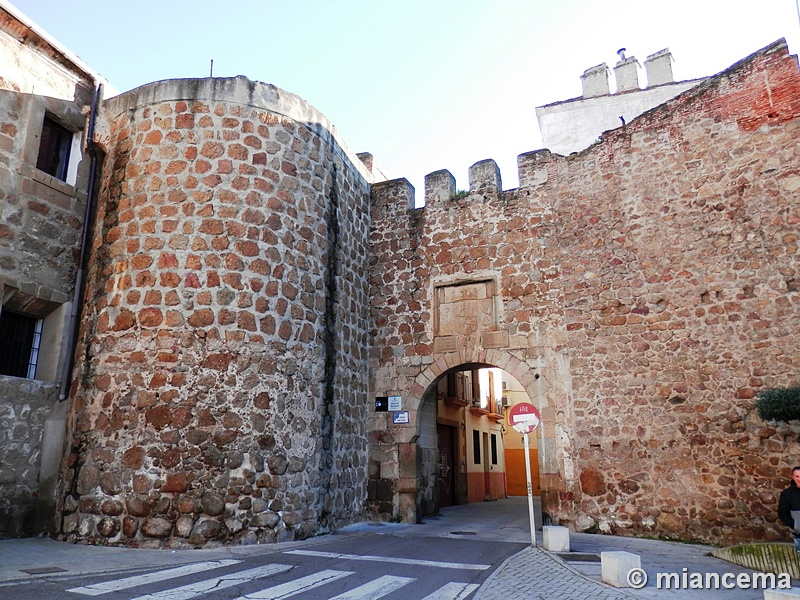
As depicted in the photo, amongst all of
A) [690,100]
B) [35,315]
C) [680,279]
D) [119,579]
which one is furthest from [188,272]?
[690,100]

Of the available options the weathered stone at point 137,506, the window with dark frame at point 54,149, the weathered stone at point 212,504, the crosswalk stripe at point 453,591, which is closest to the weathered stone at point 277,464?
the weathered stone at point 212,504

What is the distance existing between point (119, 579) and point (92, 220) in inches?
213

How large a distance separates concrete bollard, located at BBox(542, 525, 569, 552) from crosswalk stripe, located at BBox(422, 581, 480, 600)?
2.08 metres

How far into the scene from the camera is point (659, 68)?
1614 cm

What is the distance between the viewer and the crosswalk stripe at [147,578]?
452cm

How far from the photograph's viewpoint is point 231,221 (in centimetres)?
800

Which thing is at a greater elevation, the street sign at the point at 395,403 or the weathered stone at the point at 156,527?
the street sign at the point at 395,403

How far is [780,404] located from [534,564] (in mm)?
3416

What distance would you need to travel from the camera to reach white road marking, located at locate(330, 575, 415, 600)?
179 inches

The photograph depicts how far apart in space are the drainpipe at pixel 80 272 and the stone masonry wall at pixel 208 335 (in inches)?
8.2

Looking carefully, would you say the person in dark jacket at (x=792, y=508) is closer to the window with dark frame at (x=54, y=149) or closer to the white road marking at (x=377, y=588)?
the white road marking at (x=377, y=588)

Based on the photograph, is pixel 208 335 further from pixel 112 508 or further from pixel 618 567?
pixel 618 567

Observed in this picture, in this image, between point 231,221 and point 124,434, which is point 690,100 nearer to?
point 231,221

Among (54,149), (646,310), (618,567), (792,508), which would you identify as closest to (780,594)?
(618,567)
